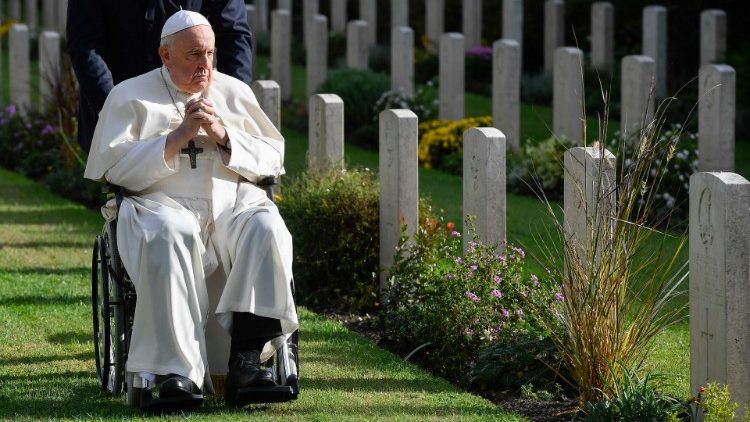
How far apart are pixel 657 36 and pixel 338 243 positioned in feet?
26.5

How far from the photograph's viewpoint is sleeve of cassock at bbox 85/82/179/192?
17.9 feet

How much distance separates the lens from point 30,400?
5.55 m

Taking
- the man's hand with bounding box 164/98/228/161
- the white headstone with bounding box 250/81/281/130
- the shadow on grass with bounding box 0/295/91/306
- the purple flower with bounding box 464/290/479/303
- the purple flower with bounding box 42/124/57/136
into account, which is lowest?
the shadow on grass with bounding box 0/295/91/306

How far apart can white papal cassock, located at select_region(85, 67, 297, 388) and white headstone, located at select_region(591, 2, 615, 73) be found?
10.2 m

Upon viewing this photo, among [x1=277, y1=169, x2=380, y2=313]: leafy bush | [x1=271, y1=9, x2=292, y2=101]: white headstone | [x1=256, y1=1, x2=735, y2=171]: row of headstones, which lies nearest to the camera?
[x1=277, y1=169, x2=380, y2=313]: leafy bush

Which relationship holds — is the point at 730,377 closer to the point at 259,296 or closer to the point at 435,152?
the point at 259,296

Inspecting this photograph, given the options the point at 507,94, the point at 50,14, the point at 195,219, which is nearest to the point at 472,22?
the point at 507,94

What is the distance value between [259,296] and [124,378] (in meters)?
0.71

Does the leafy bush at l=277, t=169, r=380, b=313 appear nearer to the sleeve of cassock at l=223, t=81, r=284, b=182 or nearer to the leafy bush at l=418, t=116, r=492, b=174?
the sleeve of cassock at l=223, t=81, r=284, b=182

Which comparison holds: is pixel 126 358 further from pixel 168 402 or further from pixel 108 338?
pixel 168 402

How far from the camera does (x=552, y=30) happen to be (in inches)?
668

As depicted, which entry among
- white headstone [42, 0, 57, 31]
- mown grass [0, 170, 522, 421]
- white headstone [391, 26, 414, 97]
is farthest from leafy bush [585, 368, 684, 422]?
white headstone [42, 0, 57, 31]

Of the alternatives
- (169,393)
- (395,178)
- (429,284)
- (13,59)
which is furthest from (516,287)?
(13,59)

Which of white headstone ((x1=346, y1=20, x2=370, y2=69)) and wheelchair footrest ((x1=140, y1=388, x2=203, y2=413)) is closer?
wheelchair footrest ((x1=140, y1=388, x2=203, y2=413))
